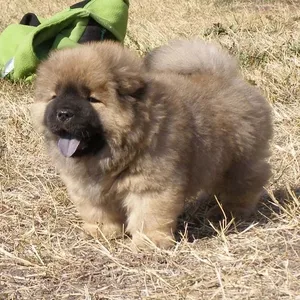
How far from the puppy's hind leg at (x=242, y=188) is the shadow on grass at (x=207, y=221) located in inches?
2.4

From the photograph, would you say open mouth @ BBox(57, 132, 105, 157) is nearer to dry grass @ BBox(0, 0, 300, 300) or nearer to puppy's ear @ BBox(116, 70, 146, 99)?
puppy's ear @ BBox(116, 70, 146, 99)

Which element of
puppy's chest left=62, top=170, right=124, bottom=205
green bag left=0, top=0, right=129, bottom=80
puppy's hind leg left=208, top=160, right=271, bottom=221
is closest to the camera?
puppy's chest left=62, top=170, right=124, bottom=205

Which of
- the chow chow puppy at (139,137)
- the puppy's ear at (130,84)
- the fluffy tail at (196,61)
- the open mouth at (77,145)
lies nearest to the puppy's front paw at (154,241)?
the chow chow puppy at (139,137)

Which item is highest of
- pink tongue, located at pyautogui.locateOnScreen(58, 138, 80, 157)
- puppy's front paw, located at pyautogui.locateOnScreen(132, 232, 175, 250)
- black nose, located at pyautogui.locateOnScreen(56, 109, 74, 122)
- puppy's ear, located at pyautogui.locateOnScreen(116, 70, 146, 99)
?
puppy's ear, located at pyautogui.locateOnScreen(116, 70, 146, 99)

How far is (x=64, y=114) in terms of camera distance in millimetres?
2986

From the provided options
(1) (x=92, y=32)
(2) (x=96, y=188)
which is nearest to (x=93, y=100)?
(2) (x=96, y=188)

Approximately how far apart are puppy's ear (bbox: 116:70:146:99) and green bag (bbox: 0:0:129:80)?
2.79 m

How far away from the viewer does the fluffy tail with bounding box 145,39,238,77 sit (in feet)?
12.7

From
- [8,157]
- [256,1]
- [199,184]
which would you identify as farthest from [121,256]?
[256,1]

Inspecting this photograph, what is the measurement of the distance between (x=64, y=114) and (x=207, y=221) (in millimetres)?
1166

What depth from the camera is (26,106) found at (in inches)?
215

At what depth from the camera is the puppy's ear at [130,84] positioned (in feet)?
10.1

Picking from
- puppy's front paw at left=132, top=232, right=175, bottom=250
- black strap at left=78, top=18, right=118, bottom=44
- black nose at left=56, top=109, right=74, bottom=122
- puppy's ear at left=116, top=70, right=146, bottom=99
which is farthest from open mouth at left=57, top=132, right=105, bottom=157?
black strap at left=78, top=18, right=118, bottom=44

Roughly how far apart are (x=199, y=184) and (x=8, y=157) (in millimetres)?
1661
